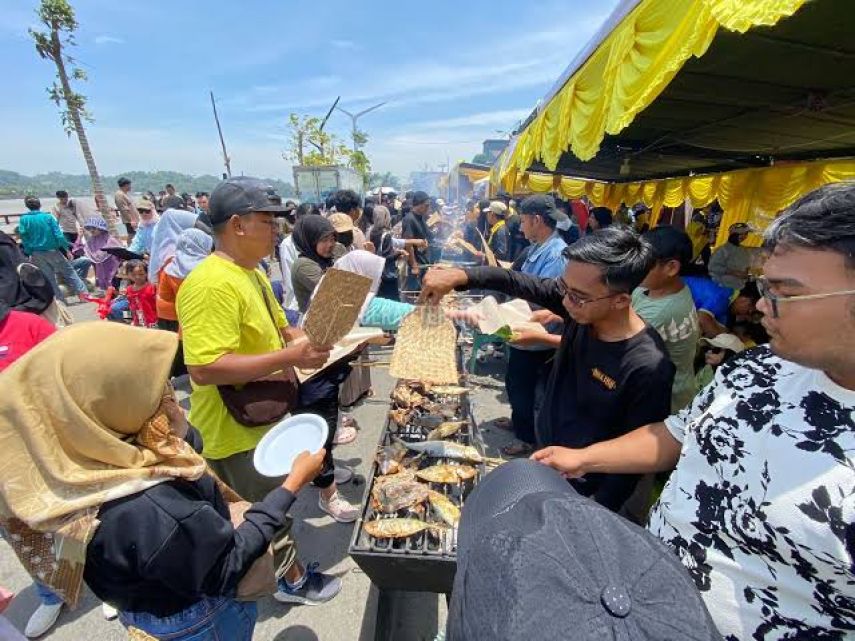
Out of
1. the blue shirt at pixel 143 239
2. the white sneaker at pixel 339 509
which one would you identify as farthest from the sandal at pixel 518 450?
the blue shirt at pixel 143 239

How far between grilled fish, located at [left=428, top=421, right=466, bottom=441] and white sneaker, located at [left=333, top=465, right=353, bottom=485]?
51.7 inches

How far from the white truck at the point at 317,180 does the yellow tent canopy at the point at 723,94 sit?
1847 cm

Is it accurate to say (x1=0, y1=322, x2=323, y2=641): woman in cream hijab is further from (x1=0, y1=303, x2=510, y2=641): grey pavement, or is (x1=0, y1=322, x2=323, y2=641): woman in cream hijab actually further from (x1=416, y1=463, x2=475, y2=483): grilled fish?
(x1=0, y1=303, x2=510, y2=641): grey pavement

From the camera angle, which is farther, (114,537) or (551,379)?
(551,379)

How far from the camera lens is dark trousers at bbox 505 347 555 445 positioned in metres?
3.75

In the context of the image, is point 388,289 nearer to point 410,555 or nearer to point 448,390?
point 448,390

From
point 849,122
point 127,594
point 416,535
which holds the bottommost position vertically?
point 416,535

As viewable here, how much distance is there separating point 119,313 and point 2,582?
3.17 m

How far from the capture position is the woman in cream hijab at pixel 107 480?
98 centimetres

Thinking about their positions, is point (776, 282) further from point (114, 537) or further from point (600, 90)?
point (114, 537)

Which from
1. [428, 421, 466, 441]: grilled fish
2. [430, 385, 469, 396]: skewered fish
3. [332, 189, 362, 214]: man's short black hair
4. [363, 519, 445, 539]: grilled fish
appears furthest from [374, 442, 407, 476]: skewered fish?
[332, 189, 362, 214]: man's short black hair

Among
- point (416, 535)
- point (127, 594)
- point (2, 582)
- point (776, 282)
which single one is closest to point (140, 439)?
point (127, 594)

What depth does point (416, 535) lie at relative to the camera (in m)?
1.77

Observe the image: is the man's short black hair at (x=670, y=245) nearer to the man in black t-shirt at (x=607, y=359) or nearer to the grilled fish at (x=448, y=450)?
the man in black t-shirt at (x=607, y=359)
